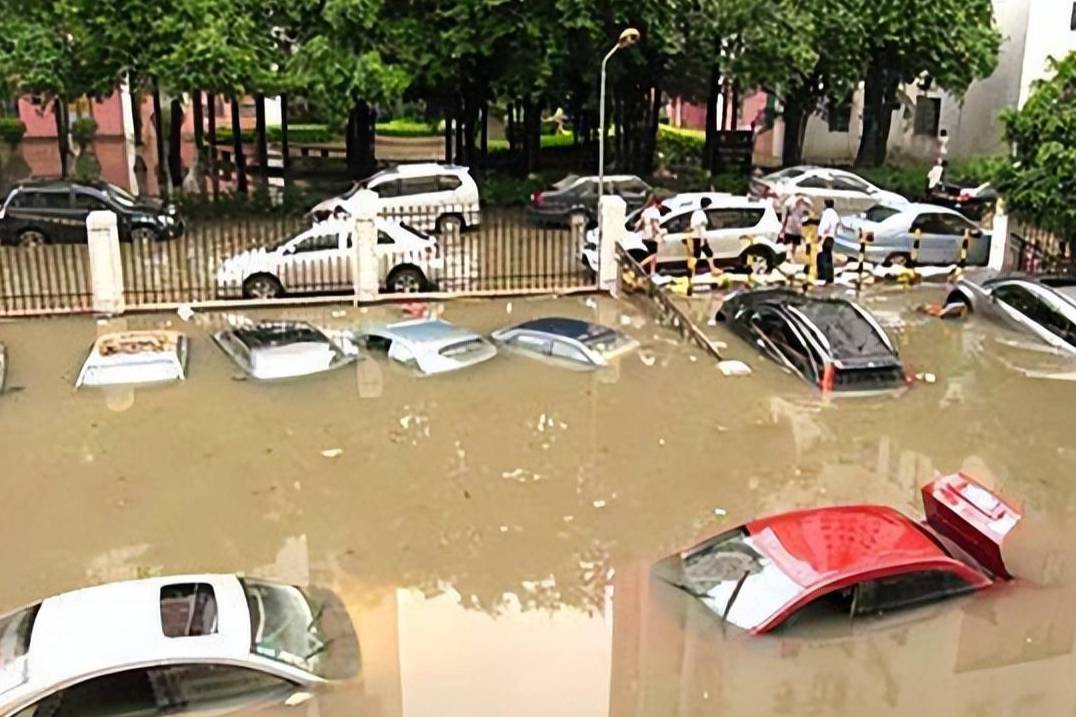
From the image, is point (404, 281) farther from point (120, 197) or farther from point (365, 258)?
point (120, 197)

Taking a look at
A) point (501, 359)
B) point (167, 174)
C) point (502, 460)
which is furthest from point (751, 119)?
point (502, 460)

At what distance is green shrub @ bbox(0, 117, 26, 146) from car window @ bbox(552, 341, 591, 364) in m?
34.1

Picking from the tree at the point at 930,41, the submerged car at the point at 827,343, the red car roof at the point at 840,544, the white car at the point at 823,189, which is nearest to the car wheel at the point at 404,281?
the submerged car at the point at 827,343

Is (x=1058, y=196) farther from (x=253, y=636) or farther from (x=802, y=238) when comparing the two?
(x=253, y=636)

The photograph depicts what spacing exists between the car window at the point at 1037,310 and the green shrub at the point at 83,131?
3632cm

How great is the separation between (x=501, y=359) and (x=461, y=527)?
521 centimetres

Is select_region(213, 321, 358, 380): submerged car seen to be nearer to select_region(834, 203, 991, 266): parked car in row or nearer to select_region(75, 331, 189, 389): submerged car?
select_region(75, 331, 189, 389): submerged car

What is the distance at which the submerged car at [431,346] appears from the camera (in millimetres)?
14977

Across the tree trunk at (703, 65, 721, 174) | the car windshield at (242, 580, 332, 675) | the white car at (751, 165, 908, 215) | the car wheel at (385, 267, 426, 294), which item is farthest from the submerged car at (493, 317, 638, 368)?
the tree trunk at (703, 65, 721, 174)

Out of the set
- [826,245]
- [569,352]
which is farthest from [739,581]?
[826,245]

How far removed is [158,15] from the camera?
23.4 meters

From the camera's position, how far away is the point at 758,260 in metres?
21.1

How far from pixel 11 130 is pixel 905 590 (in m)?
41.7

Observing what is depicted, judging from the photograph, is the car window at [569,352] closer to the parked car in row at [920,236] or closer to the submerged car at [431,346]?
the submerged car at [431,346]
